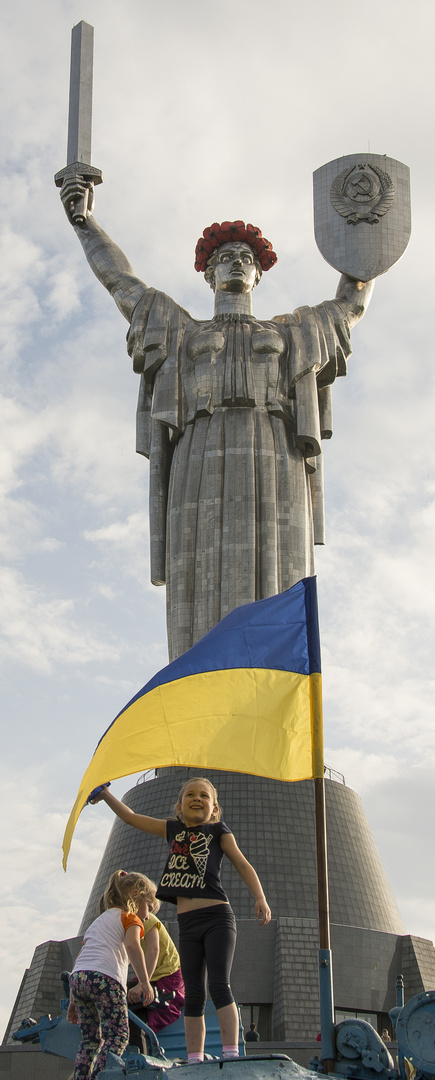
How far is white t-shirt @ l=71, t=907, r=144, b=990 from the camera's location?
4.46 metres

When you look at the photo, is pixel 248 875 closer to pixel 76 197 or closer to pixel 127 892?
pixel 127 892

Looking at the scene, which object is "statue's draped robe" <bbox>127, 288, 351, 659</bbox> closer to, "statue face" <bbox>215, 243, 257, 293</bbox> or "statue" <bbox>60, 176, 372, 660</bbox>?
"statue" <bbox>60, 176, 372, 660</bbox>

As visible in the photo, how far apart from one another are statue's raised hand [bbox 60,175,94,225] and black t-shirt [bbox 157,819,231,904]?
1491 cm

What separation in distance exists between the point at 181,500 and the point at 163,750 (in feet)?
36.8

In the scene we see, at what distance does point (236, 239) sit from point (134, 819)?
14.4 metres

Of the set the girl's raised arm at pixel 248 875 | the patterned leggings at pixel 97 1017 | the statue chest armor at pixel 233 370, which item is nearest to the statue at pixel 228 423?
the statue chest armor at pixel 233 370

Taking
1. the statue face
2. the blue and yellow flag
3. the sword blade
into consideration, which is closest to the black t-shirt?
the blue and yellow flag

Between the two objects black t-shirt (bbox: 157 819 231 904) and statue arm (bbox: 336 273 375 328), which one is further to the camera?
statue arm (bbox: 336 273 375 328)

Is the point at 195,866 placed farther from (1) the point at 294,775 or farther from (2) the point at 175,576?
(2) the point at 175,576

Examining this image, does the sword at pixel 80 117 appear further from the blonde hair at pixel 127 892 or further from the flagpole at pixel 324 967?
the blonde hair at pixel 127 892

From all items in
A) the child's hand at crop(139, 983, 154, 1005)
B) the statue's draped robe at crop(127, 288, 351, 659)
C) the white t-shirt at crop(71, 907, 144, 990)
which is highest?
the statue's draped robe at crop(127, 288, 351, 659)

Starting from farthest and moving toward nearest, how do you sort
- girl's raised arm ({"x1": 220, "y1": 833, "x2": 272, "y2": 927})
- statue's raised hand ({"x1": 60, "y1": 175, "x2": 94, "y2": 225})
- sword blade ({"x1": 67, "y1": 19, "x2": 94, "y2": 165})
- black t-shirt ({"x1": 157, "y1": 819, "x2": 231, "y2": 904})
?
sword blade ({"x1": 67, "y1": 19, "x2": 94, "y2": 165}) < statue's raised hand ({"x1": 60, "y1": 175, "x2": 94, "y2": 225}) < black t-shirt ({"x1": 157, "y1": 819, "x2": 231, "y2": 904}) < girl's raised arm ({"x1": 220, "y1": 833, "x2": 272, "y2": 927})

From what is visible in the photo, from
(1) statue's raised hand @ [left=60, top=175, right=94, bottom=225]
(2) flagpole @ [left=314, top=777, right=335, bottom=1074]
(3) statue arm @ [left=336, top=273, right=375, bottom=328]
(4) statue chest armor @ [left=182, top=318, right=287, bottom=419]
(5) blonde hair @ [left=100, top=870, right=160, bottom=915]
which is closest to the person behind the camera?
(2) flagpole @ [left=314, top=777, right=335, bottom=1074]

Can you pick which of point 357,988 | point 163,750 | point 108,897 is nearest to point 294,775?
point 163,750
